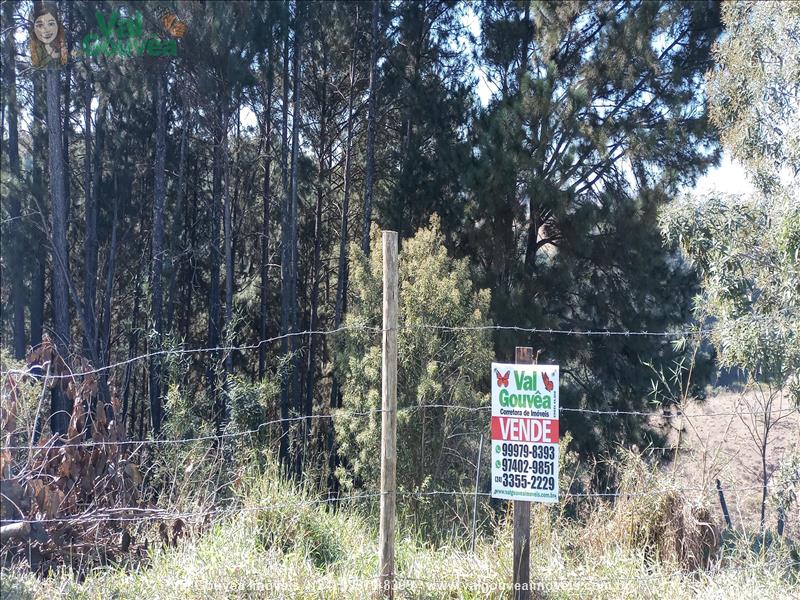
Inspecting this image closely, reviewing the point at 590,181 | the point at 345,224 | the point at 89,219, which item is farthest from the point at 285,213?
the point at 590,181

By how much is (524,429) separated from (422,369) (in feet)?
25.4

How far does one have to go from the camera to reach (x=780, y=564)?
4695 mm

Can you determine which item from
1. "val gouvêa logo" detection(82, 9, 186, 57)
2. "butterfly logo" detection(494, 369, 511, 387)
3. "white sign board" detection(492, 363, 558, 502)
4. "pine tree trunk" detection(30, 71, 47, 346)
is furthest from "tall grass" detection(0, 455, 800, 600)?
"pine tree trunk" detection(30, 71, 47, 346)

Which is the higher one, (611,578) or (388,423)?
(388,423)

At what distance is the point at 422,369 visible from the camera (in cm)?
1195

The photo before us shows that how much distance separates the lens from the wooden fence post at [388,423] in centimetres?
429

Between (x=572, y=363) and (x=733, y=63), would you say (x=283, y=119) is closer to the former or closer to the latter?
(x=572, y=363)

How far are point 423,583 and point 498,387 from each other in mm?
1236

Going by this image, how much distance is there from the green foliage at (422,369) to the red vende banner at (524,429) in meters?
6.68

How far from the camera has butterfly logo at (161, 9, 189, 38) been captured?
14773 millimetres

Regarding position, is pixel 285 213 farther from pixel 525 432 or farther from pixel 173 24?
pixel 525 432

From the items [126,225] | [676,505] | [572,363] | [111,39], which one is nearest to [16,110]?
[111,39]

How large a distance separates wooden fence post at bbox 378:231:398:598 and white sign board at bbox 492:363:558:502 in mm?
583

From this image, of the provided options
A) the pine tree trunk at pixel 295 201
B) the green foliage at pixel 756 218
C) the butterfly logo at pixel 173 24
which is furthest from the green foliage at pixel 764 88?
the pine tree trunk at pixel 295 201
